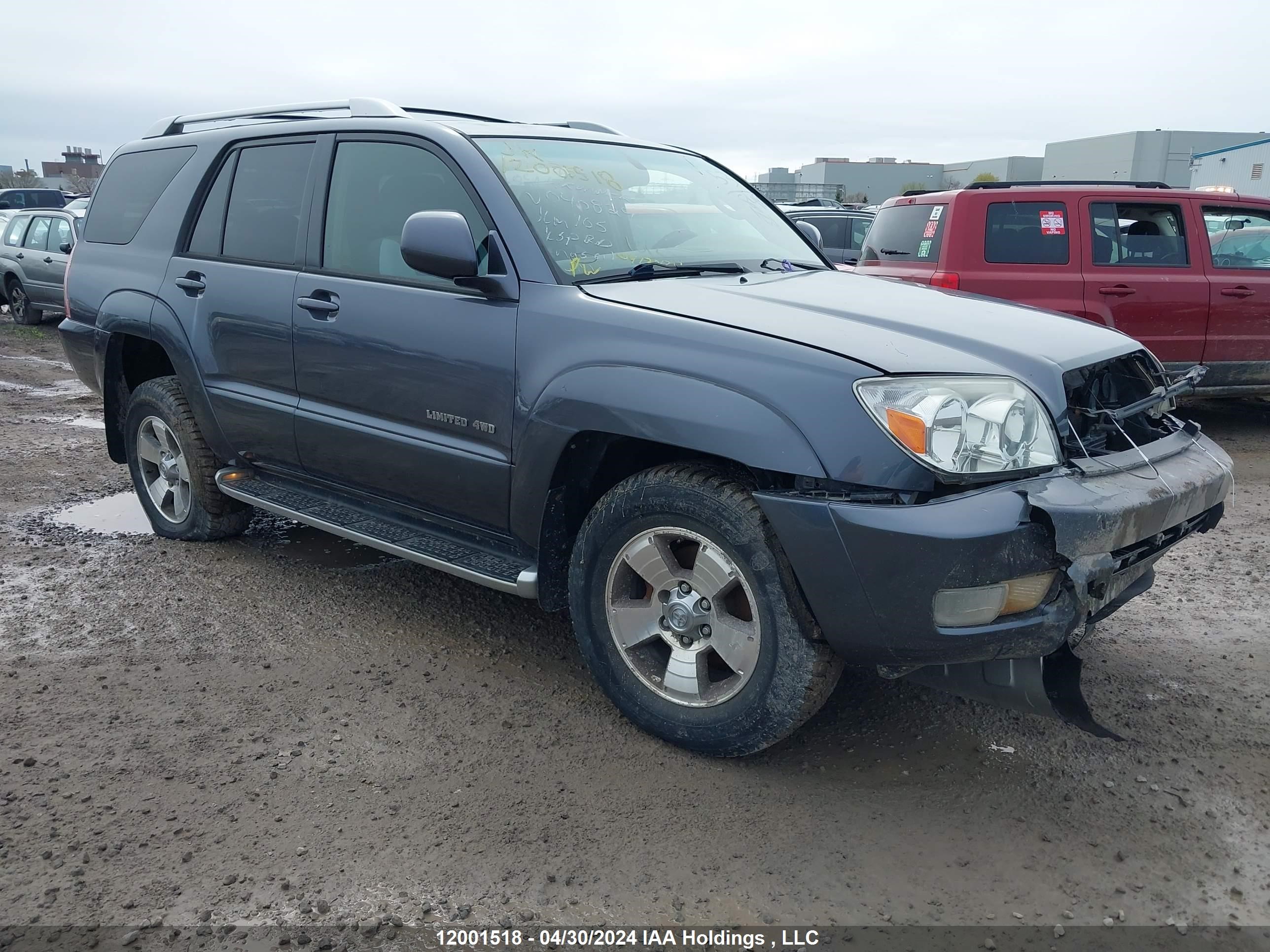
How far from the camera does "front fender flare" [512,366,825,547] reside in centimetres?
267

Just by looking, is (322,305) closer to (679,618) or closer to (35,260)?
(679,618)

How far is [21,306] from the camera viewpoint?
14.3 meters

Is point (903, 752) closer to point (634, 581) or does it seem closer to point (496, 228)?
point (634, 581)

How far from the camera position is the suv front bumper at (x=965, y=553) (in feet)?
8.30

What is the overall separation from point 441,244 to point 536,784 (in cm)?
165

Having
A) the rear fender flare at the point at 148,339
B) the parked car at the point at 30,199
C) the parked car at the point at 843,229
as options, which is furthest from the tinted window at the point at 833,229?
the parked car at the point at 30,199

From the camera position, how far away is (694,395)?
2.81m

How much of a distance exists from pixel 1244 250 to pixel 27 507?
8239mm

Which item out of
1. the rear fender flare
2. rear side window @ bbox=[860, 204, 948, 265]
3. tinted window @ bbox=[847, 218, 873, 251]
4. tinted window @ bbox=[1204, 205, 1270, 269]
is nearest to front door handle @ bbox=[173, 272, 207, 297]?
the rear fender flare

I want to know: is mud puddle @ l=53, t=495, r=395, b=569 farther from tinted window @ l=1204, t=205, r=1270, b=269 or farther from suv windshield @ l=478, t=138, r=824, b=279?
tinted window @ l=1204, t=205, r=1270, b=269

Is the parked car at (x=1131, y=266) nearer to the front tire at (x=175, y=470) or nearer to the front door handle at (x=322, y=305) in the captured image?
the front door handle at (x=322, y=305)

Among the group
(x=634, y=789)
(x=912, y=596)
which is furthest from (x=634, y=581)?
(x=912, y=596)

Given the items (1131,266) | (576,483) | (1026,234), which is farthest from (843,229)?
(576,483)

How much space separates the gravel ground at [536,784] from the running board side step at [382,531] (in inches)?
17.2
